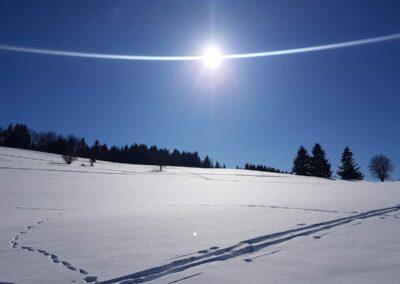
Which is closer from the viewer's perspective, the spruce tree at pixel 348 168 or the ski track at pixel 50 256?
the ski track at pixel 50 256

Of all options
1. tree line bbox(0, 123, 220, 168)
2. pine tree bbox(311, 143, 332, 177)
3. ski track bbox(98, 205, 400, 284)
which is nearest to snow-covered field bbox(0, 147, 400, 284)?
ski track bbox(98, 205, 400, 284)

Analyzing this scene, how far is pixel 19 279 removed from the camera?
3875 mm

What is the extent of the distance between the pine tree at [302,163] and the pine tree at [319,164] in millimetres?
998

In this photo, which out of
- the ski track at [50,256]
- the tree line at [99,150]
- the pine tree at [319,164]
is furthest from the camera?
the tree line at [99,150]

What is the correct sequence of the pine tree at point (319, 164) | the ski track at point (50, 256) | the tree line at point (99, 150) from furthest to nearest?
the tree line at point (99, 150) < the pine tree at point (319, 164) < the ski track at point (50, 256)

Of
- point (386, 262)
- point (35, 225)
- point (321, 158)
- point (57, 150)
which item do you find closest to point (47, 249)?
point (35, 225)

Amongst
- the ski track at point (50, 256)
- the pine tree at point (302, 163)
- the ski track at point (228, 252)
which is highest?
the pine tree at point (302, 163)

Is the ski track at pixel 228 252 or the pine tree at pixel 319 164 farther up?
the pine tree at pixel 319 164

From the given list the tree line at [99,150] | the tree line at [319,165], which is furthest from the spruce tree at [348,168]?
the tree line at [99,150]

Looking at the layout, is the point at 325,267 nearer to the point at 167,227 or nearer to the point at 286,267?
the point at 286,267

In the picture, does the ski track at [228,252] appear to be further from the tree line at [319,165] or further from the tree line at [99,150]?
the tree line at [99,150]

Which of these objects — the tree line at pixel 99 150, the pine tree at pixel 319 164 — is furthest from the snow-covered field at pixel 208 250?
the tree line at pixel 99 150

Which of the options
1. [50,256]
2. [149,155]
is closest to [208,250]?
[50,256]

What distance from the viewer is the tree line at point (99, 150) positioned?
100500mm
